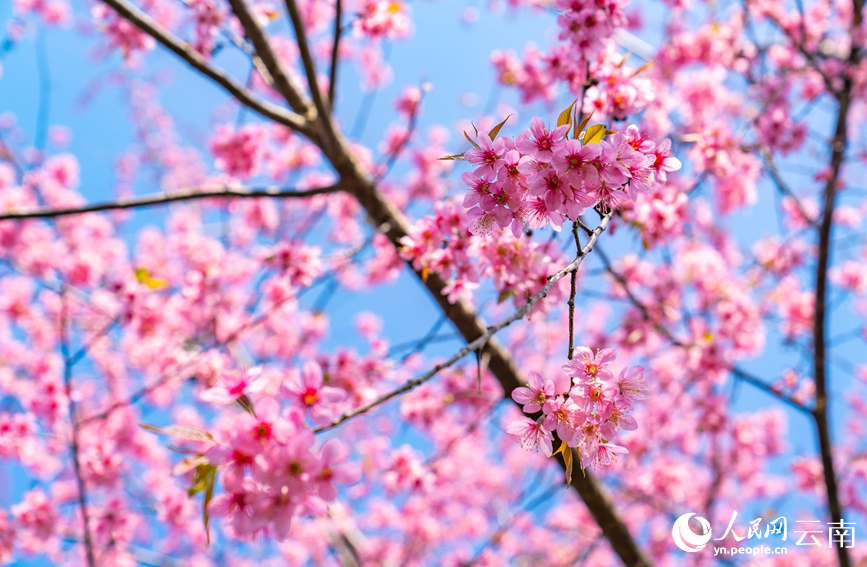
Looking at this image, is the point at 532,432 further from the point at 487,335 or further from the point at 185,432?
the point at 185,432

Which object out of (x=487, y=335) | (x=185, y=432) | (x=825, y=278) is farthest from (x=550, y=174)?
(x=825, y=278)

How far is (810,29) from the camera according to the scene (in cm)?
556

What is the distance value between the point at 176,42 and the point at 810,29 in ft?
21.2

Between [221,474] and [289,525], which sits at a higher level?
[221,474]

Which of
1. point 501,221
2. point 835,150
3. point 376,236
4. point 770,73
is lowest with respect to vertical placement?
point 501,221

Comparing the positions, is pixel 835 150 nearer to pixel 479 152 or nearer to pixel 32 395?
pixel 479 152

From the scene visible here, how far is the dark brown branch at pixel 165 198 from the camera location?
2729 mm

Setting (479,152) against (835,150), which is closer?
(479,152)

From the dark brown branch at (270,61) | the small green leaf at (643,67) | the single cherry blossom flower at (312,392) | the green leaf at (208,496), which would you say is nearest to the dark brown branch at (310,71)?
the dark brown branch at (270,61)

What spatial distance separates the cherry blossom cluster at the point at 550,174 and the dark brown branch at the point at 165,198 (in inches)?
85.1

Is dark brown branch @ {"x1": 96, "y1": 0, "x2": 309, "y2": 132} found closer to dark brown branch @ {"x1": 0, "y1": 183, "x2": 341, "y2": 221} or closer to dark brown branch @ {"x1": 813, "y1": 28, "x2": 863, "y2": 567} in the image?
dark brown branch @ {"x1": 0, "y1": 183, "x2": 341, "y2": 221}

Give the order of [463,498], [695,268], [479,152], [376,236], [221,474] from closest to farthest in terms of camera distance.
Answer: [221,474] < [479,152] < [376,236] < [695,268] < [463,498]

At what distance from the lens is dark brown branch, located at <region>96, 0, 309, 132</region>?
3041 mm

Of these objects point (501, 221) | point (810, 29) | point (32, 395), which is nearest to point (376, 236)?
point (501, 221)
